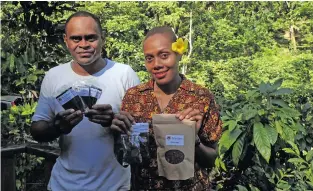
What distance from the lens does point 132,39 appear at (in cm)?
1644

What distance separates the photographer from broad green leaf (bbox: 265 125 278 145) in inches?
114

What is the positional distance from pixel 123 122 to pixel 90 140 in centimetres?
20

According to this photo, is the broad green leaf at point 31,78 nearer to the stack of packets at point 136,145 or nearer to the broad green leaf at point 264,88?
the broad green leaf at point 264,88

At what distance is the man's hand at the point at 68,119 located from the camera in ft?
5.70

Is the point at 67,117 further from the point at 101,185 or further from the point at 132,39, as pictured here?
the point at 132,39

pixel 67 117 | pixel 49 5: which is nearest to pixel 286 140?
pixel 67 117

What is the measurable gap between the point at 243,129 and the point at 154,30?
1.48 m

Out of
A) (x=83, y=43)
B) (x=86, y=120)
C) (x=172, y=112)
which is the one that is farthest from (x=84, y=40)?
(x=172, y=112)

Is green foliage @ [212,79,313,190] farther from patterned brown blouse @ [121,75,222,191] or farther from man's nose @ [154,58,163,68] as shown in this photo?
man's nose @ [154,58,163,68]

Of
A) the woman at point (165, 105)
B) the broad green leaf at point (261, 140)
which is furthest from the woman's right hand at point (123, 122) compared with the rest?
the broad green leaf at point (261, 140)

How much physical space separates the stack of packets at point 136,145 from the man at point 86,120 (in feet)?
0.39

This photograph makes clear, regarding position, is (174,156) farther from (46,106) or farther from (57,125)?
(46,106)

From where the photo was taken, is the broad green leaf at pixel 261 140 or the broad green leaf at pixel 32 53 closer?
the broad green leaf at pixel 261 140

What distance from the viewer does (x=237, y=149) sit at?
2.99 metres
